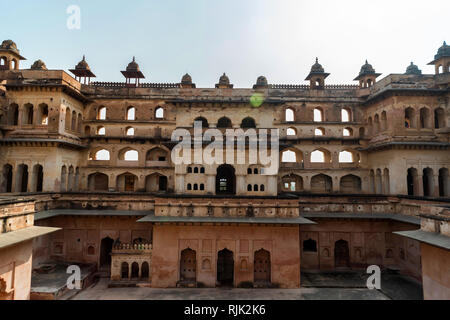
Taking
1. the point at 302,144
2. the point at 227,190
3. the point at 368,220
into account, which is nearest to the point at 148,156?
the point at 227,190

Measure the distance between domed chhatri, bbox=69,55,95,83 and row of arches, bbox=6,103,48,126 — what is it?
5.88 metres

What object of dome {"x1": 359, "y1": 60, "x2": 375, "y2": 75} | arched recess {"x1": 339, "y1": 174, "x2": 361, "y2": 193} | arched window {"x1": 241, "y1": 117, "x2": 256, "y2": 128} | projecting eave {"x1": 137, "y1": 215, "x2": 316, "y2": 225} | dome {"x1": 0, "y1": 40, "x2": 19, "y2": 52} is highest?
dome {"x1": 0, "y1": 40, "x2": 19, "y2": 52}

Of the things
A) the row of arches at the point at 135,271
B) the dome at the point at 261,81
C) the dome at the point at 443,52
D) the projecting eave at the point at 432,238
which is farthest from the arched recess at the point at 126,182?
the dome at the point at 443,52

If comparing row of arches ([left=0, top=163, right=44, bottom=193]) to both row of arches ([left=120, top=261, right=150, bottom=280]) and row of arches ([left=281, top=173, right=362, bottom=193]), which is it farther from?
row of arches ([left=281, top=173, right=362, bottom=193])

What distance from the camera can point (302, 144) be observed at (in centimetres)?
2517

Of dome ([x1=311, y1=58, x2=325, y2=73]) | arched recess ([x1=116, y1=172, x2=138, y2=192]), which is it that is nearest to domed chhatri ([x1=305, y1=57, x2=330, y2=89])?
dome ([x1=311, y1=58, x2=325, y2=73])

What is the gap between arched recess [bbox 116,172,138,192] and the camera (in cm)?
2539

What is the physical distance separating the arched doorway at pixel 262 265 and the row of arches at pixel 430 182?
13590 mm

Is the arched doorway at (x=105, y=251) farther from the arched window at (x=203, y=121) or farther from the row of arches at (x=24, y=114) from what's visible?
the arched window at (x=203, y=121)

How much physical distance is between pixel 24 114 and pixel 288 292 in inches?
949

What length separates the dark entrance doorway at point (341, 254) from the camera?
1859 centimetres

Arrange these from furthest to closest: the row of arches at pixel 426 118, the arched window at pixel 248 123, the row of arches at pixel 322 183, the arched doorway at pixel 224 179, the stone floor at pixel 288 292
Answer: the row of arches at pixel 322 183, the arched doorway at pixel 224 179, the arched window at pixel 248 123, the row of arches at pixel 426 118, the stone floor at pixel 288 292

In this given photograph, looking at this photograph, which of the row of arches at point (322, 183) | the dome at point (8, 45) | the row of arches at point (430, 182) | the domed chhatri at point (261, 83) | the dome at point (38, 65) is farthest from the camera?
the domed chhatri at point (261, 83)
